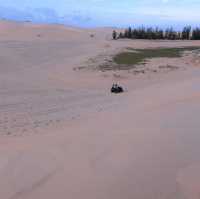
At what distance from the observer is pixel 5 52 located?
2722 cm

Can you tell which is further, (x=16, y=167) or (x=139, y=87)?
(x=139, y=87)

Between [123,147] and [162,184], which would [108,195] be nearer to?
[162,184]

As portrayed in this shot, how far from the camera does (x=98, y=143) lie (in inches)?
287

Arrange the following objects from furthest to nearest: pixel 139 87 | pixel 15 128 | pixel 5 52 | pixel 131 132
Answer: pixel 5 52 < pixel 139 87 < pixel 15 128 < pixel 131 132

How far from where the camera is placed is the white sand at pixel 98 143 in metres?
5.44

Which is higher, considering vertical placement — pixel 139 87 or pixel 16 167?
pixel 16 167

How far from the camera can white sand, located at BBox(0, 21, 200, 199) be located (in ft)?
17.8

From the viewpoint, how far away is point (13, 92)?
577 inches

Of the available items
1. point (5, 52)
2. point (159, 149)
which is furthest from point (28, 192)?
point (5, 52)

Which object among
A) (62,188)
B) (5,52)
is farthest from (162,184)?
(5,52)

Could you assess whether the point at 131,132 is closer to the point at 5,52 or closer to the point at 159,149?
the point at 159,149

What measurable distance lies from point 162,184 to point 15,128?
4349 mm

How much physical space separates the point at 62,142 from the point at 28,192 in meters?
2.16

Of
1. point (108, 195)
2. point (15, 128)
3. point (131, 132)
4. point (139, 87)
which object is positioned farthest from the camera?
point (139, 87)
